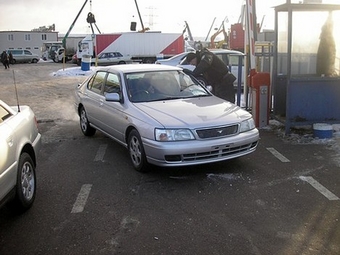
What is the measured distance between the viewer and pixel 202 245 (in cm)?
356

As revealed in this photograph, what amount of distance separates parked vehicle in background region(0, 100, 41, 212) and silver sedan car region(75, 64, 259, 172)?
4.70ft

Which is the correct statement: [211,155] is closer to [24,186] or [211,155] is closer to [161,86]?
[161,86]

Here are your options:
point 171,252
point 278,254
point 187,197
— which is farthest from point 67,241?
point 278,254

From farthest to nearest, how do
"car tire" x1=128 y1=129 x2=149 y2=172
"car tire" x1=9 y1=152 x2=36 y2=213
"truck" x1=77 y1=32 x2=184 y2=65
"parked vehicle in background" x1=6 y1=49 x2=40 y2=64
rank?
"parked vehicle in background" x1=6 y1=49 x2=40 y2=64, "truck" x1=77 y1=32 x2=184 y2=65, "car tire" x1=128 y1=129 x2=149 y2=172, "car tire" x1=9 y1=152 x2=36 y2=213

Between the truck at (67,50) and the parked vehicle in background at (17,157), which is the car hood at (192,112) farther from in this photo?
the truck at (67,50)

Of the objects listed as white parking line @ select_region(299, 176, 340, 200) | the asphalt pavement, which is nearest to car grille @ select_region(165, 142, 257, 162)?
the asphalt pavement

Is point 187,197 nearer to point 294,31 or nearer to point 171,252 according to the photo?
point 171,252

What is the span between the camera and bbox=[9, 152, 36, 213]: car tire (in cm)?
409

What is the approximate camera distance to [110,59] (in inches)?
1433

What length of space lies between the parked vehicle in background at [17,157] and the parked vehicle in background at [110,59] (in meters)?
32.0

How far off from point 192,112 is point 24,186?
2477 millimetres

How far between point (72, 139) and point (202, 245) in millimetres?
4969

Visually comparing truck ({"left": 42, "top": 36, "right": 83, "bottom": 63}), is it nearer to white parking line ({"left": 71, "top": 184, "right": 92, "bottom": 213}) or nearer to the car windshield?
the car windshield

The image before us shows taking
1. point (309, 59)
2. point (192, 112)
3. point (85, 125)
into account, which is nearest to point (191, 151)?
point (192, 112)
